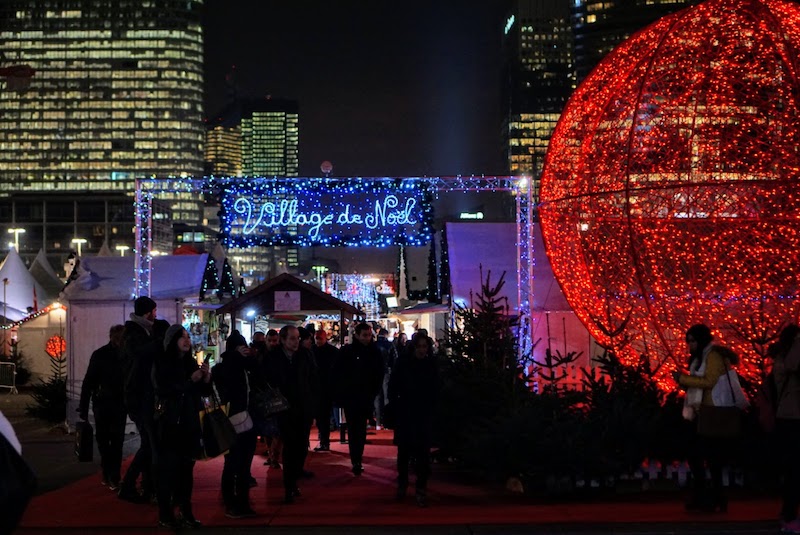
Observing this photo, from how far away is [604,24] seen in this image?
193625 mm

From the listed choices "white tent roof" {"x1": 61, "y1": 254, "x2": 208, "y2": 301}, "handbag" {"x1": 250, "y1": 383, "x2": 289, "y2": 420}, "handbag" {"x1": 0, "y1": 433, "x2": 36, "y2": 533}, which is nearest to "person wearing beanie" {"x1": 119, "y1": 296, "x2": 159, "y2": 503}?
"handbag" {"x1": 250, "y1": 383, "x2": 289, "y2": 420}

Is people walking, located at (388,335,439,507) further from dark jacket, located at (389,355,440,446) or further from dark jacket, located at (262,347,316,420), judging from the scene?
dark jacket, located at (262,347,316,420)

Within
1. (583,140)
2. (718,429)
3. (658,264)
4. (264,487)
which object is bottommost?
(264,487)

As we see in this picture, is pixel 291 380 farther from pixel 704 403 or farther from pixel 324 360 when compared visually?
pixel 324 360

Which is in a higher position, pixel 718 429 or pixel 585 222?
pixel 585 222

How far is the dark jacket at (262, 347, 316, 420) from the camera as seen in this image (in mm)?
10156

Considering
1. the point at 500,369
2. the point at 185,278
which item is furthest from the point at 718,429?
the point at 185,278

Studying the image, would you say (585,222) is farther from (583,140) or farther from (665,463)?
(665,463)

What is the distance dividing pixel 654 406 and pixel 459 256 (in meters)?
12.7

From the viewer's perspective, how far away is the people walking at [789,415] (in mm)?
8172

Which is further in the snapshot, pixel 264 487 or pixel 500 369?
pixel 500 369

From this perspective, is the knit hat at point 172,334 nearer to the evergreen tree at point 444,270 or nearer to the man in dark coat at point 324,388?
the man in dark coat at point 324,388

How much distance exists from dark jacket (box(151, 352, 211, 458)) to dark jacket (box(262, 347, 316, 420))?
5.59 ft

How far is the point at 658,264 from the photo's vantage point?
34.5 ft
